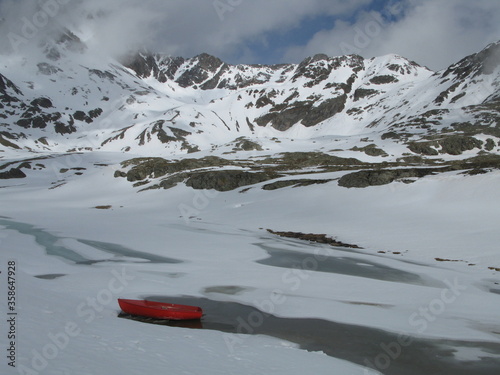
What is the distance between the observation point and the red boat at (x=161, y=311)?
973 centimetres

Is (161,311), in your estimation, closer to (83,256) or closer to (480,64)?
(83,256)

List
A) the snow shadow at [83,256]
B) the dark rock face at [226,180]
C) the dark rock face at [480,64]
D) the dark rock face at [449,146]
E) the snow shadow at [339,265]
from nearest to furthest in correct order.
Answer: the snow shadow at [339,265] < the snow shadow at [83,256] < the dark rock face at [226,180] < the dark rock face at [449,146] < the dark rock face at [480,64]

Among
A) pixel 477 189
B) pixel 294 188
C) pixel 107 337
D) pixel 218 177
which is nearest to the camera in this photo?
pixel 107 337

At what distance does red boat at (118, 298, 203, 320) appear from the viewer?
9.73 metres

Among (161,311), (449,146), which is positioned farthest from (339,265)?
(449,146)

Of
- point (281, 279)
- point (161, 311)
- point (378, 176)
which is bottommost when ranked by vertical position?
point (161, 311)

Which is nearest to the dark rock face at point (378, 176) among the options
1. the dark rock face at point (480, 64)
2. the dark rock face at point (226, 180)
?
the dark rock face at point (226, 180)

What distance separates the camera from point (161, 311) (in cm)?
970

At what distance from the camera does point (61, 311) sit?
28.1 ft

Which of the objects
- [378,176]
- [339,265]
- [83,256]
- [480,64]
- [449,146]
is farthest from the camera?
[480,64]

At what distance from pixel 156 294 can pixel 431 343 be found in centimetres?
833

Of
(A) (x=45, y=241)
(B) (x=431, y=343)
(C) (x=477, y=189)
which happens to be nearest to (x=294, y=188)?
(C) (x=477, y=189)

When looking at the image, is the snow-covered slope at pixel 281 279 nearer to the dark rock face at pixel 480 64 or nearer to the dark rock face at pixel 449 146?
the dark rock face at pixel 449 146

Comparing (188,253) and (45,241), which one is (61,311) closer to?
(188,253)
